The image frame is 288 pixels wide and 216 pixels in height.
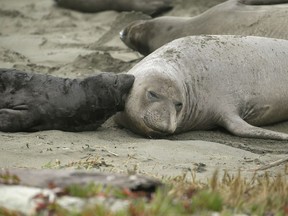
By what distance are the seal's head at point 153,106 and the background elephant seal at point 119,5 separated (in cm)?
445

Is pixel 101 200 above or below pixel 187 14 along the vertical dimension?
above

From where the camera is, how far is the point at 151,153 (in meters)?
5.13

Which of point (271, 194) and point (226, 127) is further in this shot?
point (226, 127)

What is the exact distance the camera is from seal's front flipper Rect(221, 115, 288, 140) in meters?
6.08

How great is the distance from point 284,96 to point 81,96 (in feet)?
6.08

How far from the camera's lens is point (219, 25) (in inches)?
314

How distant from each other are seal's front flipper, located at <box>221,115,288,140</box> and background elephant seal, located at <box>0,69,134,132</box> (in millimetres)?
866

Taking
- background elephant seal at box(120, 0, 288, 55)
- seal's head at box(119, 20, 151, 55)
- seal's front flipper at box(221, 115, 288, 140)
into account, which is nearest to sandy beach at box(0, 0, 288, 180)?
seal's front flipper at box(221, 115, 288, 140)

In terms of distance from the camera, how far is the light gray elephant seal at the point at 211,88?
5.97 meters

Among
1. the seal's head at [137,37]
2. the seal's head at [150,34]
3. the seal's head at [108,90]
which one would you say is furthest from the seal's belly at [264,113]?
the seal's head at [137,37]

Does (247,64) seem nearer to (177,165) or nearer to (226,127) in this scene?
(226,127)

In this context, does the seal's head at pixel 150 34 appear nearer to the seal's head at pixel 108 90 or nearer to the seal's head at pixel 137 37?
the seal's head at pixel 137 37

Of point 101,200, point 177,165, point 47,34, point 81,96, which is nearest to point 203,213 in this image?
point 101,200

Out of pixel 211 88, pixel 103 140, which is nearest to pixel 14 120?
pixel 103 140
